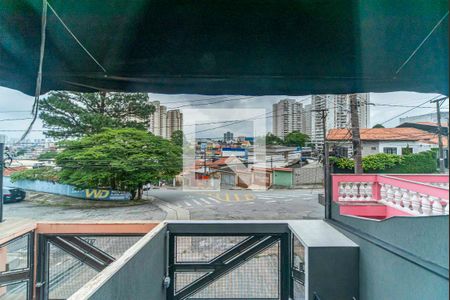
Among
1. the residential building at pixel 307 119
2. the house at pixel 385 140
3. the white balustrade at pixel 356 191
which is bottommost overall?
the white balustrade at pixel 356 191

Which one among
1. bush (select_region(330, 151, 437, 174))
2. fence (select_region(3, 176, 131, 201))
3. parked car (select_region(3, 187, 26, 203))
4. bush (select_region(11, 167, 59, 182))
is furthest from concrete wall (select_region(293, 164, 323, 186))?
parked car (select_region(3, 187, 26, 203))

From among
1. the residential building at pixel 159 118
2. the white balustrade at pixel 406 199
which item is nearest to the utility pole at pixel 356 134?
the white balustrade at pixel 406 199

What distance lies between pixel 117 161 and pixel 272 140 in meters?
2.76

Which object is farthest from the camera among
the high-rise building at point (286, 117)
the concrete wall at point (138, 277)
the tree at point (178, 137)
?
the tree at point (178, 137)

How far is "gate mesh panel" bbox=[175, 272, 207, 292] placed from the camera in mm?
2066

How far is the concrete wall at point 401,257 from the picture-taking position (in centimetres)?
81

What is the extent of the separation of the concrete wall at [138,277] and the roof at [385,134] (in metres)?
1.25

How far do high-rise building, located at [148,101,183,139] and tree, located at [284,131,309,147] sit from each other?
956mm

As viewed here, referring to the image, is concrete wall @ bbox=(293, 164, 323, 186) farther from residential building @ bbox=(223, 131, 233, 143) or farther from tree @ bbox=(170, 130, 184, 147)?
tree @ bbox=(170, 130, 184, 147)

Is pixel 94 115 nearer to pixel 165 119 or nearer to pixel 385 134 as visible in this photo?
pixel 165 119

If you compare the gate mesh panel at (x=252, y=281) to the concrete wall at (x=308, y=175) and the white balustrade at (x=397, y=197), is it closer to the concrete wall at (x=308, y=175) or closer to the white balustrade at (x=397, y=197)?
the concrete wall at (x=308, y=175)

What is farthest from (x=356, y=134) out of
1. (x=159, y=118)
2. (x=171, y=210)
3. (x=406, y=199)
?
(x=171, y=210)

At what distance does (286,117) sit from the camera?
6.23 ft

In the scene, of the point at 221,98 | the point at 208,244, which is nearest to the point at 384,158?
the point at 221,98
